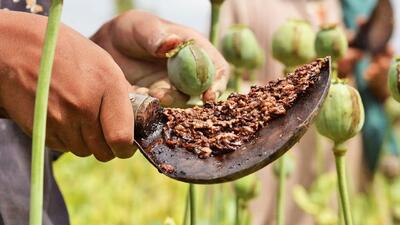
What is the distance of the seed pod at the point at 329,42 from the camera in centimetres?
106

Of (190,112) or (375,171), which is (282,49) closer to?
(190,112)

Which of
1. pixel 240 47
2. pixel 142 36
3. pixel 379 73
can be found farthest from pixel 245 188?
pixel 379 73

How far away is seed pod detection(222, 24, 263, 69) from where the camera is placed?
1.12m

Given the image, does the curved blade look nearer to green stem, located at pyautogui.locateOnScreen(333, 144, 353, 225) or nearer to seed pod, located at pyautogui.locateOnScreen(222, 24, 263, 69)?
green stem, located at pyautogui.locateOnScreen(333, 144, 353, 225)

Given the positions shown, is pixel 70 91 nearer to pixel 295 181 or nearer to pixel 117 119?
pixel 117 119

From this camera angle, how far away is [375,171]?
7.13 feet

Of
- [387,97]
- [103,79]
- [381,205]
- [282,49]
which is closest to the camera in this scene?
[103,79]

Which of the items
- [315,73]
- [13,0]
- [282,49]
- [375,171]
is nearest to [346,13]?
[375,171]

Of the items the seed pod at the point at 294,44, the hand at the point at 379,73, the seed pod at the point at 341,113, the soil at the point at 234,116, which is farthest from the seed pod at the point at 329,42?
the hand at the point at 379,73

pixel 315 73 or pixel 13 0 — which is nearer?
pixel 315 73

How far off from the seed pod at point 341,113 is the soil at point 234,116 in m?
0.10

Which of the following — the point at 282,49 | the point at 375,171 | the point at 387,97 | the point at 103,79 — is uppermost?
the point at 103,79

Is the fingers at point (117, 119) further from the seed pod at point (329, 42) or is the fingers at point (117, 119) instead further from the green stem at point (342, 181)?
the seed pod at point (329, 42)

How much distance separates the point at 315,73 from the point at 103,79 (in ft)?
0.45
